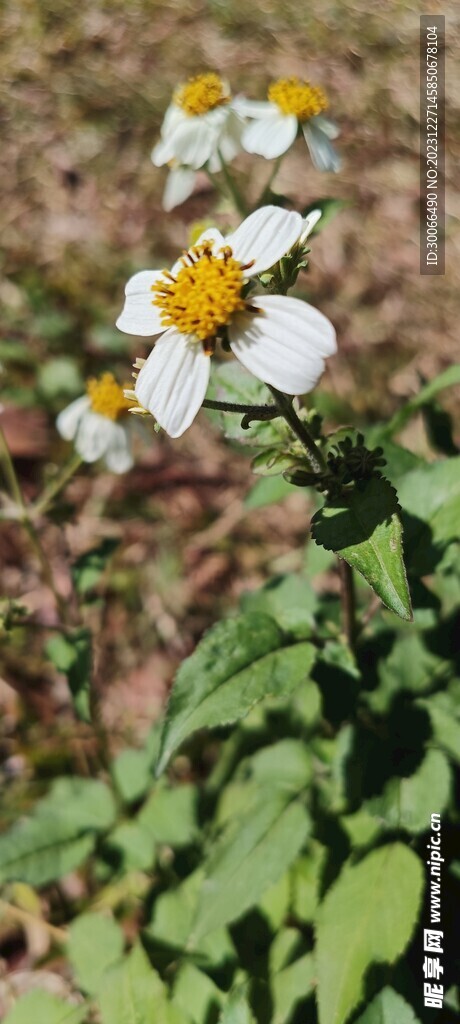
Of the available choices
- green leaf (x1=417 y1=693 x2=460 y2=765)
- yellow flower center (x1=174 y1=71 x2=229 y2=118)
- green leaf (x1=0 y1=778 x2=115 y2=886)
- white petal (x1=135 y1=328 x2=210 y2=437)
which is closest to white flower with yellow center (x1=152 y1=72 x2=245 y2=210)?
yellow flower center (x1=174 y1=71 x2=229 y2=118)

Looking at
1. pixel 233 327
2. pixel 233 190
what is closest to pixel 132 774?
pixel 233 327

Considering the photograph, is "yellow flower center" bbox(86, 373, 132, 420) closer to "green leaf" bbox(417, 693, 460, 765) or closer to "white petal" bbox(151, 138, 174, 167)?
"white petal" bbox(151, 138, 174, 167)

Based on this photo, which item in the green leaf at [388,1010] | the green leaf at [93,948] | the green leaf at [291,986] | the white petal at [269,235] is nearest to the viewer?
the white petal at [269,235]

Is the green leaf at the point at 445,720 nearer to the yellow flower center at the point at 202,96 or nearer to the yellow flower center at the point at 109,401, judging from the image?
the yellow flower center at the point at 109,401

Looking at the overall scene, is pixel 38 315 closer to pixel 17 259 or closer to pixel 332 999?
pixel 17 259

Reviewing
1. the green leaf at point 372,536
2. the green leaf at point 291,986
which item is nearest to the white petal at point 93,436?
the green leaf at point 372,536

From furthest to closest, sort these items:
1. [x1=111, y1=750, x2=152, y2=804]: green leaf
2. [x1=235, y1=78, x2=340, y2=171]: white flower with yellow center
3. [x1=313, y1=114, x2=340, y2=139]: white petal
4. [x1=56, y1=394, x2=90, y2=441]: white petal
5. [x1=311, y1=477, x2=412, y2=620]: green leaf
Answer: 1. [x1=56, y1=394, x2=90, y2=441]: white petal
2. [x1=111, y1=750, x2=152, y2=804]: green leaf
3. [x1=313, y1=114, x2=340, y2=139]: white petal
4. [x1=235, y1=78, x2=340, y2=171]: white flower with yellow center
5. [x1=311, y1=477, x2=412, y2=620]: green leaf

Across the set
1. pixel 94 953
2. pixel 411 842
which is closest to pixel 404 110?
pixel 411 842
